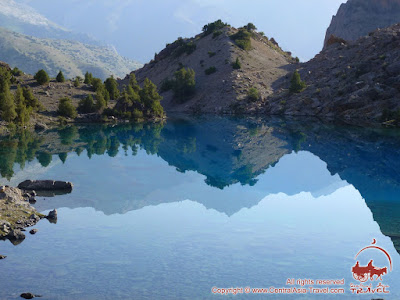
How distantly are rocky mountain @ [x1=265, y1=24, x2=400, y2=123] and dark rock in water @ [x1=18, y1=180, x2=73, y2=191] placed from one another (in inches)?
2535

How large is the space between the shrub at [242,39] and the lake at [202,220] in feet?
286

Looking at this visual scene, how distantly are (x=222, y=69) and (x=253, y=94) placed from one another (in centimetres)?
2047

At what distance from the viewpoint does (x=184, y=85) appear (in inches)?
4889

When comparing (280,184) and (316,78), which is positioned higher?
(316,78)

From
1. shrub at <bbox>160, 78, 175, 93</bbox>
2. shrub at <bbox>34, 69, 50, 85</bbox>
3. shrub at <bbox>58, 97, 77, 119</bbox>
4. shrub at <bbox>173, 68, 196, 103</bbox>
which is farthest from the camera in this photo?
shrub at <bbox>160, 78, 175, 93</bbox>

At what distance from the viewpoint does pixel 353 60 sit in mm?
109125

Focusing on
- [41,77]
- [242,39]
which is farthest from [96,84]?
[242,39]

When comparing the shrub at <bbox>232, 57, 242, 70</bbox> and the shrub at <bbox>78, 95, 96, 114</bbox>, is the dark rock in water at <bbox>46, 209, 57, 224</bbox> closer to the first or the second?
the shrub at <bbox>78, 95, 96, 114</bbox>

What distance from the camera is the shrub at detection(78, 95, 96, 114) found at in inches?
3319

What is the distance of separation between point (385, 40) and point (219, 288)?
104 metres

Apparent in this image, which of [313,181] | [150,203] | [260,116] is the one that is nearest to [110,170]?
[150,203]

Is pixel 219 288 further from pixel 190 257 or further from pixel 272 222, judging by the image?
pixel 272 222

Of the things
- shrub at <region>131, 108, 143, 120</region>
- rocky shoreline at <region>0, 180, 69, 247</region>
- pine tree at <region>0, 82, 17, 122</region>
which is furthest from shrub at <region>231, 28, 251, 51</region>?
rocky shoreline at <region>0, 180, 69, 247</region>

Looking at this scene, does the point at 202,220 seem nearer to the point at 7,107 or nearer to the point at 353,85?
the point at 7,107
